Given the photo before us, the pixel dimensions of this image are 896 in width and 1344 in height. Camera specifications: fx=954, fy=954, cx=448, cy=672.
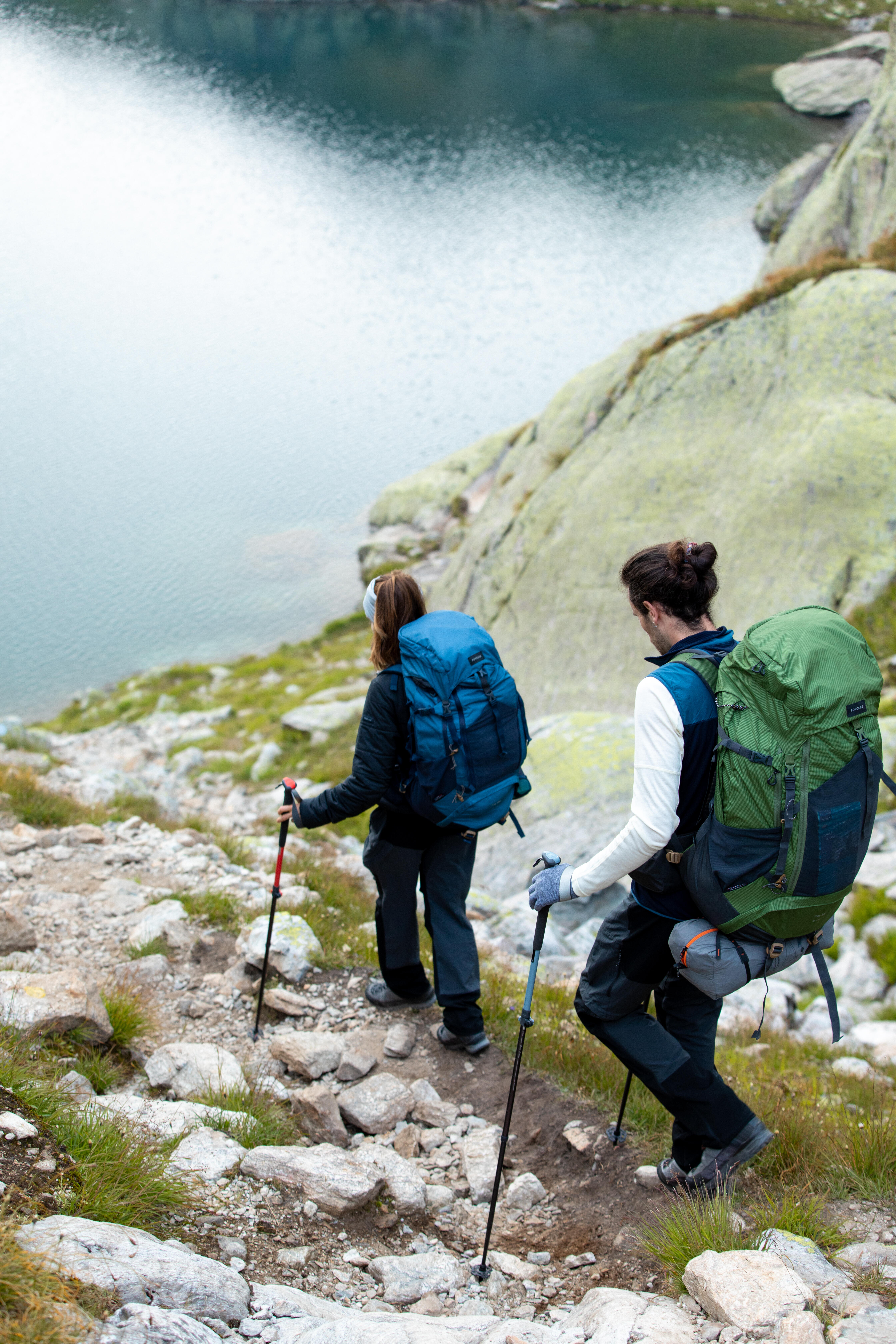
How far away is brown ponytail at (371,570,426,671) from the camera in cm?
517

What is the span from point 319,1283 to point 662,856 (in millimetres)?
2156

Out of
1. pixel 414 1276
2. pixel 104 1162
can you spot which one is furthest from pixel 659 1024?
pixel 104 1162

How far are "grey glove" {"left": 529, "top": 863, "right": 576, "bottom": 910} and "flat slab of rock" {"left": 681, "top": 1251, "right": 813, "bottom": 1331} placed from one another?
1.40 m

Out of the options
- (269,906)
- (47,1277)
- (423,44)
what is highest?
(423,44)

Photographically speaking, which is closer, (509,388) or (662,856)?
(662,856)

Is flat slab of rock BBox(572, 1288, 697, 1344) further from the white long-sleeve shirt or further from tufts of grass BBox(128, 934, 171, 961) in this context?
tufts of grass BBox(128, 934, 171, 961)

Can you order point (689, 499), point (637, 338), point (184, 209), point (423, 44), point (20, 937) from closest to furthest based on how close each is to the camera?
point (20, 937) → point (689, 499) → point (637, 338) → point (184, 209) → point (423, 44)

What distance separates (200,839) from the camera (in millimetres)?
8938

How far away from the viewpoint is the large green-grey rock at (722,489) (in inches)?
432

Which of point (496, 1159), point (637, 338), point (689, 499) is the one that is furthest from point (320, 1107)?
point (637, 338)

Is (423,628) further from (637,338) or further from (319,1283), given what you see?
(637,338)

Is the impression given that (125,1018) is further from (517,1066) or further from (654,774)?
(654,774)

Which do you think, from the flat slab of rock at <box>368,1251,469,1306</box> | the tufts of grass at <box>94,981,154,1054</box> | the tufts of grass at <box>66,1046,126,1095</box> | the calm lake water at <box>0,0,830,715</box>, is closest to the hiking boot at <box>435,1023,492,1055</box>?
the flat slab of rock at <box>368,1251,469,1306</box>

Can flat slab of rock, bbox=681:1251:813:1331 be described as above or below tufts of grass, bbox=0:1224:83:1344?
below
